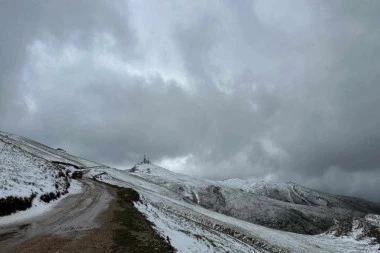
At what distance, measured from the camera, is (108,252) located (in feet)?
60.9

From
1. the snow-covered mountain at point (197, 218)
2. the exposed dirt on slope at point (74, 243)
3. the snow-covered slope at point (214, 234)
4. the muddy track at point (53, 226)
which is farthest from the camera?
the snow-covered mountain at point (197, 218)

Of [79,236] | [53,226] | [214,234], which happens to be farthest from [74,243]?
[214,234]

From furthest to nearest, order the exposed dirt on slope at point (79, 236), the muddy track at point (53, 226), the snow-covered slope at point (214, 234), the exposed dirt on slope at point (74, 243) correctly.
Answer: the snow-covered slope at point (214, 234)
the muddy track at point (53, 226)
the exposed dirt on slope at point (79, 236)
the exposed dirt on slope at point (74, 243)

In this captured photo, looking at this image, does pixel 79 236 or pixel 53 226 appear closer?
pixel 79 236

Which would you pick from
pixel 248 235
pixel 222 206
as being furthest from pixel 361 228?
pixel 222 206

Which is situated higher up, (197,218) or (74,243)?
(197,218)

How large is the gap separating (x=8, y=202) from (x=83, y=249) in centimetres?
1150

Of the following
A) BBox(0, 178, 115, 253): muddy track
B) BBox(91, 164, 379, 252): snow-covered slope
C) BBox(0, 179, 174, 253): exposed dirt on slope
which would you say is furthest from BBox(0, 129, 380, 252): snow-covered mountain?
BBox(0, 178, 115, 253): muddy track

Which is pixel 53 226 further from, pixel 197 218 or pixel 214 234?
pixel 197 218

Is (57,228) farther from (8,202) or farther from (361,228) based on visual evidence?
(361,228)

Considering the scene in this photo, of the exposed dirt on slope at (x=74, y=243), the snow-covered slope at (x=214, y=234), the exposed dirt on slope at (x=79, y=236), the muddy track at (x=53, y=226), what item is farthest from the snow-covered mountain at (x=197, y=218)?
the exposed dirt on slope at (x=74, y=243)

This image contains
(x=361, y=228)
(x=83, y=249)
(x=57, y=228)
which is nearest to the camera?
(x=83, y=249)

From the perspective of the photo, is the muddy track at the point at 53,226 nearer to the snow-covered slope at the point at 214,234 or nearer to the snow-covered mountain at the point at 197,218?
the snow-covered mountain at the point at 197,218

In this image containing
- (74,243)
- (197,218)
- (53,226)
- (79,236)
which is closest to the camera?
(74,243)
